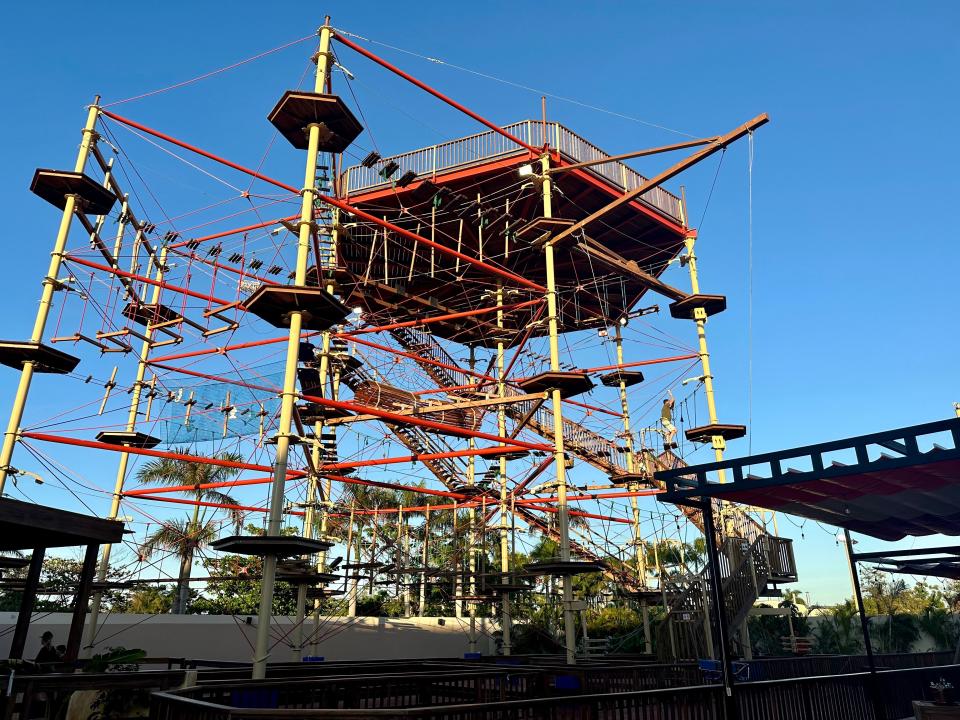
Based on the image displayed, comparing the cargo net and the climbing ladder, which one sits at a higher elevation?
the cargo net

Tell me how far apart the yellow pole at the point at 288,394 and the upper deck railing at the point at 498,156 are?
24.9 feet

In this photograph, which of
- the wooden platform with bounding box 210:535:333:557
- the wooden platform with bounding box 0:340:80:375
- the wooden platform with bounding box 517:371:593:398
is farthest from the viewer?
the wooden platform with bounding box 517:371:593:398

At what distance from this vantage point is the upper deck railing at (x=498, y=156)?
23781 mm

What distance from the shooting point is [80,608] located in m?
13.0

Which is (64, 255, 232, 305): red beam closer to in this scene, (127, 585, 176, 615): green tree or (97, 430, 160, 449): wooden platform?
(97, 430, 160, 449): wooden platform

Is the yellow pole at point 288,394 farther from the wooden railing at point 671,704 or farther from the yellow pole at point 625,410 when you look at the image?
the yellow pole at point 625,410

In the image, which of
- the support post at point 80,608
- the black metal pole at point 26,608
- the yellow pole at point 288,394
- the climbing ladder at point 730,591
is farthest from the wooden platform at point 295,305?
the climbing ladder at point 730,591

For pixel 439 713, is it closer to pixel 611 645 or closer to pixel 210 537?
pixel 611 645

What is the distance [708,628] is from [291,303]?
14.9m

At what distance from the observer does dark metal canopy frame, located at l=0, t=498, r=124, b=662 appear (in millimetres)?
11516

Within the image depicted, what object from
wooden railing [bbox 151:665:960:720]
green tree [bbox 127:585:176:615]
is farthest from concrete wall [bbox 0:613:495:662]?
green tree [bbox 127:585:176:615]

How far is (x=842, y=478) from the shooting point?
9.10 metres

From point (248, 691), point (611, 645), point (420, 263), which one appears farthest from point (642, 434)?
point (248, 691)

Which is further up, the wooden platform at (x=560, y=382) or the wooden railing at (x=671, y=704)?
the wooden platform at (x=560, y=382)
